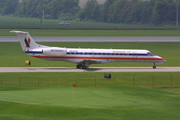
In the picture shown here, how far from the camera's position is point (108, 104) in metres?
25.4

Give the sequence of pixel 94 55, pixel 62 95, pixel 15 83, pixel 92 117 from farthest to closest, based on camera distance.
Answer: pixel 94 55, pixel 15 83, pixel 62 95, pixel 92 117

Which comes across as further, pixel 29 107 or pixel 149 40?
pixel 149 40

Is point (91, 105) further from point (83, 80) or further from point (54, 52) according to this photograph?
point (54, 52)

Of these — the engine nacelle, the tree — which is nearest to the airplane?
the engine nacelle

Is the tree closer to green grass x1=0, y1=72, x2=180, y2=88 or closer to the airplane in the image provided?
the airplane

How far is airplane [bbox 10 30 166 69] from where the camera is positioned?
5150cm

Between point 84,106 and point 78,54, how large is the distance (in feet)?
94.0

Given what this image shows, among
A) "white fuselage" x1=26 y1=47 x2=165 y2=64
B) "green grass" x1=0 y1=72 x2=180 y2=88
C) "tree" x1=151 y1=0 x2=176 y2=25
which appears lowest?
"green grass" x1=0 y1=72 x2=180 y2=88

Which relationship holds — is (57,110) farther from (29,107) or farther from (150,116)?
(150,116)

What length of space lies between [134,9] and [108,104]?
176 m

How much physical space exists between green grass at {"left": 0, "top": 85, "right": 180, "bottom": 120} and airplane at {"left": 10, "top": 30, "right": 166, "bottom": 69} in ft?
72.1

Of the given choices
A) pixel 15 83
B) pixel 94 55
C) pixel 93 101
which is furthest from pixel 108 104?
pixel 94 55

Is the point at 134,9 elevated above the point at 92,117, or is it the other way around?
the point at 134,9

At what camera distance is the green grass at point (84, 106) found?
22.7 metres
